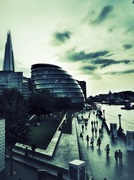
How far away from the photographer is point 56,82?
Answer: 101500 millimetres

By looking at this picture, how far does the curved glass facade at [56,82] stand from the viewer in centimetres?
10131

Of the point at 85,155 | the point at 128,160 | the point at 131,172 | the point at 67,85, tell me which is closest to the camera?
the point at 131,172

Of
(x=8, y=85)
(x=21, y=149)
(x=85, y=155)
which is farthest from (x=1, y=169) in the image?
(x=8, y=85)

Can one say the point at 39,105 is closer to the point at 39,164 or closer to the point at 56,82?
the point at 39,164

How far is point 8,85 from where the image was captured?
142250mm

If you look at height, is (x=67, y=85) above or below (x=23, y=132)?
above

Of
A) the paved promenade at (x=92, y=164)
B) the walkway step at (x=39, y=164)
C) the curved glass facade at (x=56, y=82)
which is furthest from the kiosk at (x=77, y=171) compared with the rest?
the curved glass facade at (x=56, y=82)

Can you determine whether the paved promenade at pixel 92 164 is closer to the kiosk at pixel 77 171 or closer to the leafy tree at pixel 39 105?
the kiosk at pixel 77 171

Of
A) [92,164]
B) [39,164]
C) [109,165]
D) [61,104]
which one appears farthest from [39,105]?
[61,104]

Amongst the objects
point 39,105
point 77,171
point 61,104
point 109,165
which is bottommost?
point 109,165

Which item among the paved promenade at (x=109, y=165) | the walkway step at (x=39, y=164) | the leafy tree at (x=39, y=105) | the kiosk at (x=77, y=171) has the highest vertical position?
the leafy tree at (x=39, y=105)

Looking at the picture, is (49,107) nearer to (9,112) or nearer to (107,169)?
(9,112)

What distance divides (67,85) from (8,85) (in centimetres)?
5702

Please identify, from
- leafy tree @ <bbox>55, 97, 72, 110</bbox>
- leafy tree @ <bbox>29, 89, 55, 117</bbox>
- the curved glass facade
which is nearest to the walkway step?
leafy tree @ <bbox>29, 89, 55, 117</bbox>
